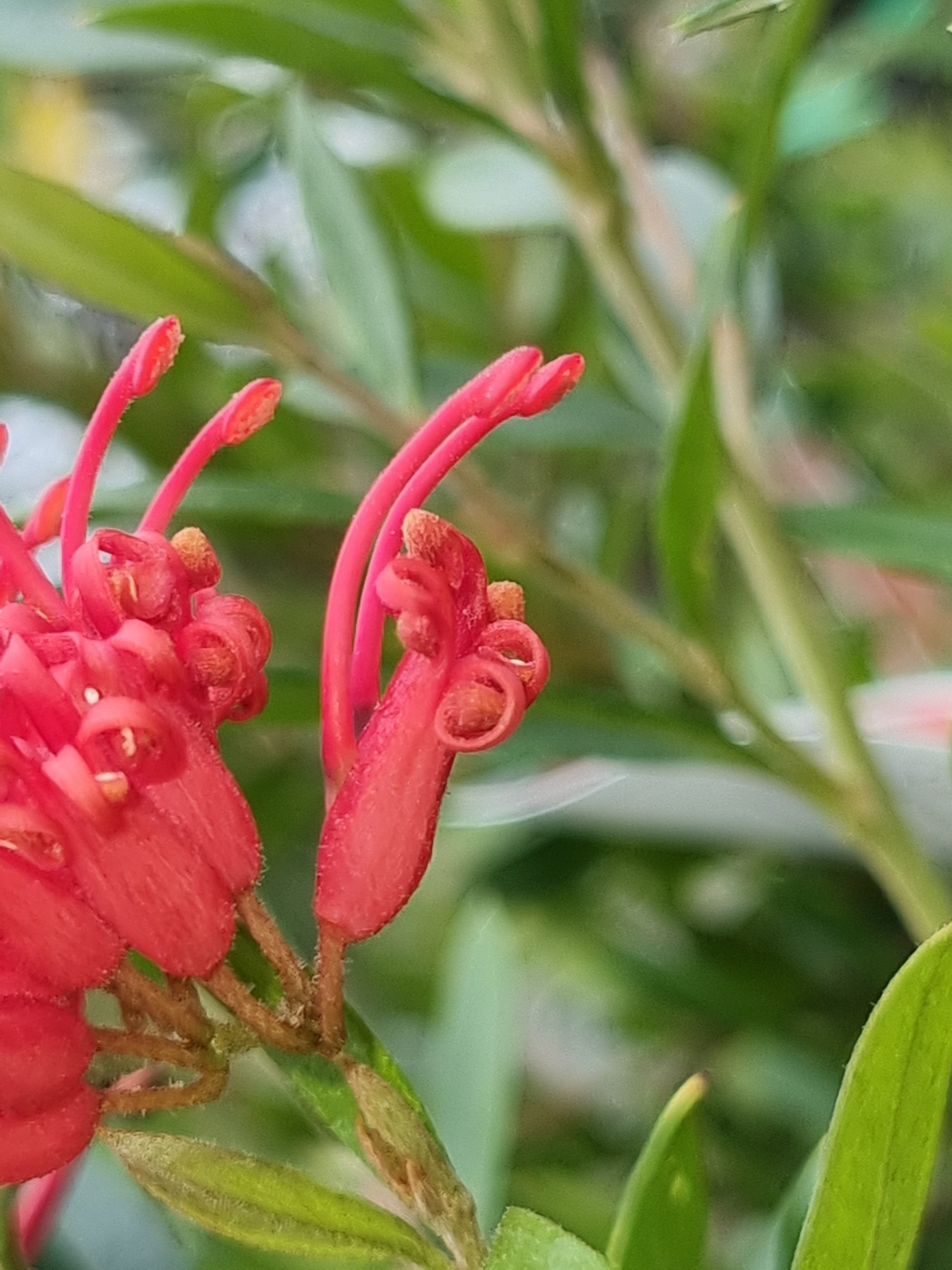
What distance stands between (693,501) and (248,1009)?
29 centimetres

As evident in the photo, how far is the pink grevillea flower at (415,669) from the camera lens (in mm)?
296

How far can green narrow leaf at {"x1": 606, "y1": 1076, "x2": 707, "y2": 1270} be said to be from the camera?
35 centimetres

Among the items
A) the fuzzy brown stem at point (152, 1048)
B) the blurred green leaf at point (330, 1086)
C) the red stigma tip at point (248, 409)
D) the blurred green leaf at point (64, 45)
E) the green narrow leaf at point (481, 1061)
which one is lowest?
the green narrow leaf at point (481, 1061)

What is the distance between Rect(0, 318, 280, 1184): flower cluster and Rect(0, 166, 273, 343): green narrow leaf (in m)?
0.19

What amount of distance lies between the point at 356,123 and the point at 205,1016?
1.07 metres

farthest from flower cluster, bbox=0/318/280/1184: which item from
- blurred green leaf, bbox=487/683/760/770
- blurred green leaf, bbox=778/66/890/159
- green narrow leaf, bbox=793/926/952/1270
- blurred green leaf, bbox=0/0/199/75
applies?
blurred green leaf, bbox=778/66/890/159

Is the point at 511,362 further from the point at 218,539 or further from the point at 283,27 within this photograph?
the point at 218,539

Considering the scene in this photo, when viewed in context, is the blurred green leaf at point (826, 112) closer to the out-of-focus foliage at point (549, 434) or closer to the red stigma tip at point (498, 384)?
the out-of-focus foliage at point (549, 434)

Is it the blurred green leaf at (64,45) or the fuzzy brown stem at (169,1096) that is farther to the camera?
the blurred green leaf at (64,45)

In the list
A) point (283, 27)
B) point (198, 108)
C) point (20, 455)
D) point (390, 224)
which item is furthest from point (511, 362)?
point (198, 108)

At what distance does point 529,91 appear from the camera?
0.61 metres

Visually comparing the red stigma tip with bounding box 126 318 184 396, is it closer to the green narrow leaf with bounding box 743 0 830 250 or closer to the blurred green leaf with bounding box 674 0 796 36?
the blurred green leaf with bounding box 674 0 796 36

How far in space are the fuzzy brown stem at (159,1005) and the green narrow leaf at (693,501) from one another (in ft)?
0.91

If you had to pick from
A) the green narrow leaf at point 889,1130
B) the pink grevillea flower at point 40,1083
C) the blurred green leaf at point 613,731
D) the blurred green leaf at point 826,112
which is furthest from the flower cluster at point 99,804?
the blurred green leaf at point 826,112
